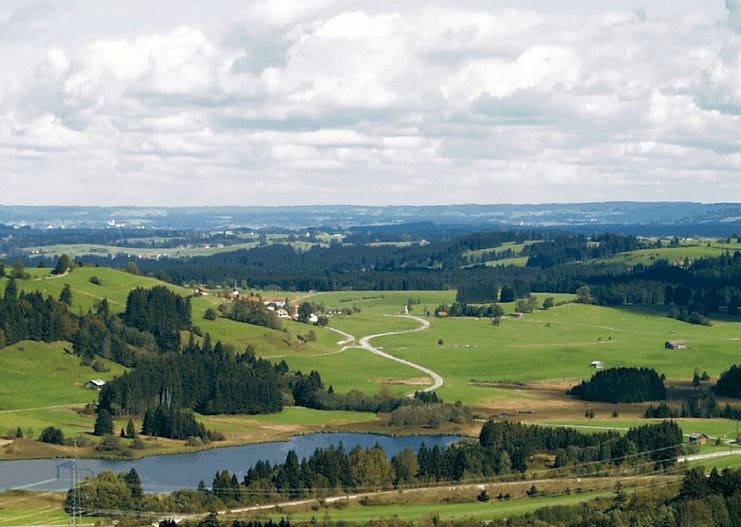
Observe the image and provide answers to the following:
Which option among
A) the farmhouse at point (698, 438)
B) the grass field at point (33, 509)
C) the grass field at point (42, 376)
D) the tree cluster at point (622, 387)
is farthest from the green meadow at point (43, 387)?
the farmhouse at point (698, 438)

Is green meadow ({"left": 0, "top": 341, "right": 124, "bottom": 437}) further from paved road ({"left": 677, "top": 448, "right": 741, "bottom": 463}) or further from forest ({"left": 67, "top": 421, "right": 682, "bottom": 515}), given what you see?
paved road ({"left": 677, "top": 448, "right": 741, "bottom": 463})

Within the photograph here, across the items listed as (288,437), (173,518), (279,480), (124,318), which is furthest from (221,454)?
(124,318)

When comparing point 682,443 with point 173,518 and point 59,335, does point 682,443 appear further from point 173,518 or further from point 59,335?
point 59,335

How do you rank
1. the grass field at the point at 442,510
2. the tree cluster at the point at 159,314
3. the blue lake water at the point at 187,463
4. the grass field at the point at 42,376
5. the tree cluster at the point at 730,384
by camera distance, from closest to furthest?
the grass field at the point at 442,510 < the blue lake water at the point at 187,463 < the grass field at the point at 42,376 < the tree cluster at the point at 730,384 < the tree cluster at the point at 159,314

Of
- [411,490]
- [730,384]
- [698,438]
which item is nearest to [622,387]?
[730,384]

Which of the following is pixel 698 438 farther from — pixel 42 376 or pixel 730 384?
pixel 42 376

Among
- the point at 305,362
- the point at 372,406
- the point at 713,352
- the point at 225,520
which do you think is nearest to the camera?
the point at 225,520

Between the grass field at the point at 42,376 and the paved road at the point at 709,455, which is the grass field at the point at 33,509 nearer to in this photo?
the grass field at the point at 42,376

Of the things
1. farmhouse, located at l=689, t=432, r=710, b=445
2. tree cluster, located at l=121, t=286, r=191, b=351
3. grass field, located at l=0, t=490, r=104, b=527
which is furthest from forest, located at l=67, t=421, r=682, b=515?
tree cluster, located at l=121, t=286, r=191, b=351
